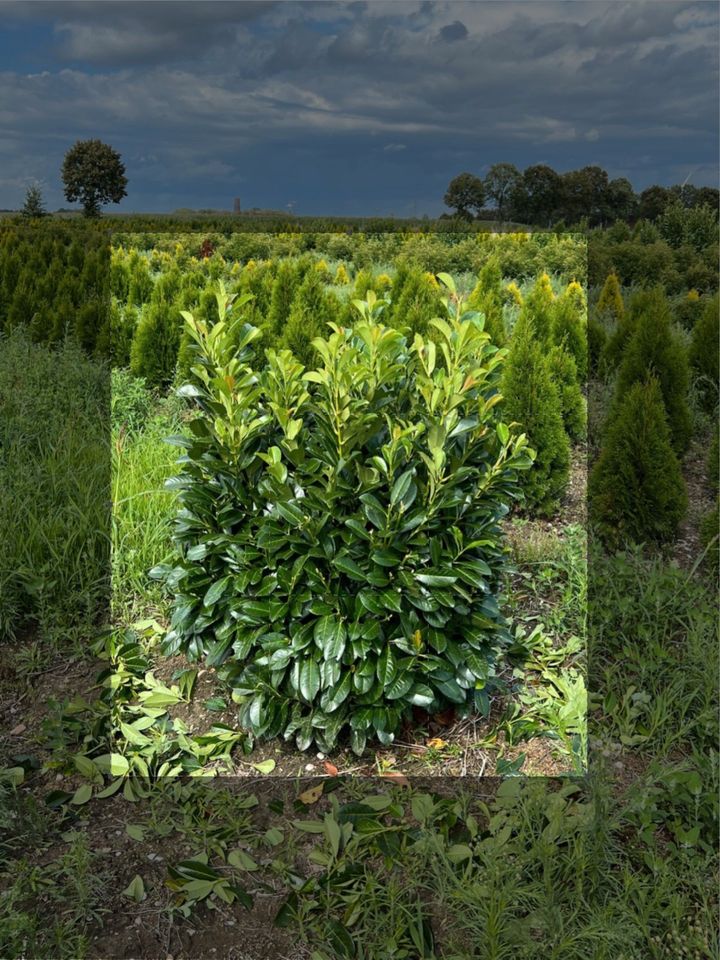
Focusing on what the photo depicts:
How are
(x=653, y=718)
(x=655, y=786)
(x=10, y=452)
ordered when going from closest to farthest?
(x=655, y=786)
(x=653, y=718)
(x=10, y=452)

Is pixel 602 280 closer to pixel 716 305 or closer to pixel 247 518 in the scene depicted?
pixel 716 305

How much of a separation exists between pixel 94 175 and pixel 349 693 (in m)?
26.6

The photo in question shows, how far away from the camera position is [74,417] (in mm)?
5914

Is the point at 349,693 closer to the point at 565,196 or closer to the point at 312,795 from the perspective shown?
the point at 312,795

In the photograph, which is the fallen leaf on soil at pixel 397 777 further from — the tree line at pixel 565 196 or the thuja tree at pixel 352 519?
the tree line at pixel 565 196

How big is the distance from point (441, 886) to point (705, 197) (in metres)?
13.4

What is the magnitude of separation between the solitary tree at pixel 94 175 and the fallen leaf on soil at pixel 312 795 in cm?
2592

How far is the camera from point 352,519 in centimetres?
280

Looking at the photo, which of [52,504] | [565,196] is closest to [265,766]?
[52,504]

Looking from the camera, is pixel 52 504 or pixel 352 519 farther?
pixel 52 504

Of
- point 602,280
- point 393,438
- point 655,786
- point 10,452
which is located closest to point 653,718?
point 655,786

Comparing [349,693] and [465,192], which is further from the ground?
[465,192]

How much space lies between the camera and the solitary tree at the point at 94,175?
26125 millimetres

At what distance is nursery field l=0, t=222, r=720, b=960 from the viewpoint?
8.12 feet
